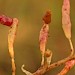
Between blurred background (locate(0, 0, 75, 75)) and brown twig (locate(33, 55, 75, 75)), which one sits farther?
blurred background (locate(0, 0, 75, 75))

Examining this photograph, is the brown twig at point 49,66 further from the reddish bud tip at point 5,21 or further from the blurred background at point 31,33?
the blurred background at point 31,33

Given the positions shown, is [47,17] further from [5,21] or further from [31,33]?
[31,33]

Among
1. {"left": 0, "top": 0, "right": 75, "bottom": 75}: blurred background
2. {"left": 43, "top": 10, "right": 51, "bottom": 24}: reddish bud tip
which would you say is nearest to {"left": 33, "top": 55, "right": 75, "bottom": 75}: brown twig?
{"left": 43, "top": 10, "right": 51, "bottom": 24}: reddish bud tip

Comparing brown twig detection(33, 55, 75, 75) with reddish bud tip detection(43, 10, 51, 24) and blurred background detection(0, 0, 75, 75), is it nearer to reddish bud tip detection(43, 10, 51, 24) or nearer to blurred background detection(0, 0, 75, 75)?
reddish bud tip detection(43, 10, 51, 24)

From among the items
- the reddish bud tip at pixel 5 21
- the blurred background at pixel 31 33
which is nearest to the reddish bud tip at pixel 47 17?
the reddish bud tip at pixel 5 21

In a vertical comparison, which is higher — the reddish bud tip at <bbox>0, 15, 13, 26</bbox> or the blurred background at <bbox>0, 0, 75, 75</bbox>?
the reddish bud tip at <bbox>0, 15, 13, 26</bbox>

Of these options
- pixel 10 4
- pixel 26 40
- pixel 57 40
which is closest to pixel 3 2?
pixel 10 4

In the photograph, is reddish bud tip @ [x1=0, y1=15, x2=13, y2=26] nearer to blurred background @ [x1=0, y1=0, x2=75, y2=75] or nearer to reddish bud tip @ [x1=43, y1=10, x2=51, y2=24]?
reddish bud tip @ [x1=43, y1=10, x2=51, y2=24]

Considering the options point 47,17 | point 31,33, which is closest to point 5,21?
point 47,17

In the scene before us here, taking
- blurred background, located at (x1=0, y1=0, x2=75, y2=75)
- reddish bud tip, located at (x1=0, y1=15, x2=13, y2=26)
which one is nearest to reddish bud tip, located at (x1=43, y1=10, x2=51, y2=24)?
reddish bud tip, located at (x1=0, y1=15, x2=13, y2=26)
